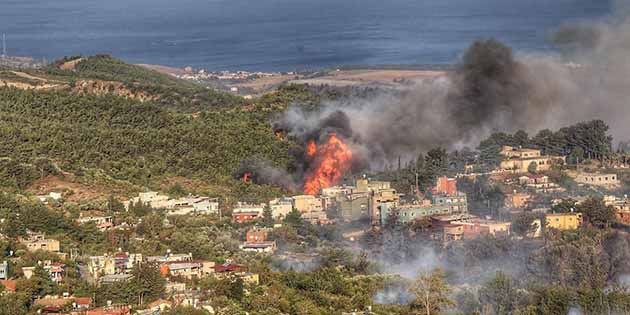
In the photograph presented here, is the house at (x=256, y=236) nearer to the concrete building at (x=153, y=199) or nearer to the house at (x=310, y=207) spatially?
the house at (x=310, y=207)

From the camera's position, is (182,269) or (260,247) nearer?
(182,269)

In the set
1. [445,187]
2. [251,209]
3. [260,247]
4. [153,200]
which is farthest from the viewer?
[445,187]

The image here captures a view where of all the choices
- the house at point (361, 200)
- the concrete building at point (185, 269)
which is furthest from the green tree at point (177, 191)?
the concrete building at point (185, 269)

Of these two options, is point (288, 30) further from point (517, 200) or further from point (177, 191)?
point (517, 200)

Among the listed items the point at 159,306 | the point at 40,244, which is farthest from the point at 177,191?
the point at 159,306

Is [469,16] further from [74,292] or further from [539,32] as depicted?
[74,292]

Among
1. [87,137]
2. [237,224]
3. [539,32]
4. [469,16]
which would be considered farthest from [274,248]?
[469,16]
